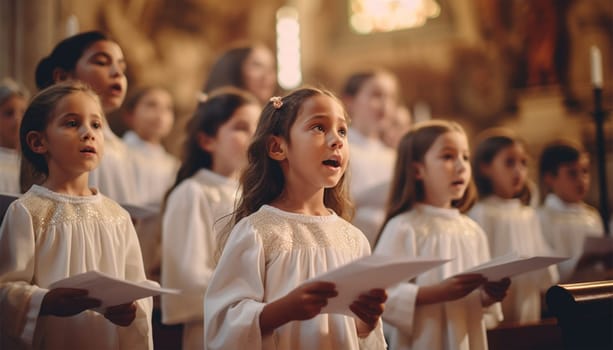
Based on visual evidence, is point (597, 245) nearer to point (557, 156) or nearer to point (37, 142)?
point (557, 156)

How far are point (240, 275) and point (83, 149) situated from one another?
2.52 ft

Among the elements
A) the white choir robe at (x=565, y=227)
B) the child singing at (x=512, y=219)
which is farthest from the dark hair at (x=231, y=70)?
the white choir robe at (x=565, y=227)

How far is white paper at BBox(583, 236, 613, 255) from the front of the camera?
4.59 m

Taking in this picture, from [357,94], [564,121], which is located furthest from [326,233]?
[564,121]

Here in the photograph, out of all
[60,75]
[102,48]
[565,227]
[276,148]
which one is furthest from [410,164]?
[565,227]

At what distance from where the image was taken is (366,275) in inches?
84.5

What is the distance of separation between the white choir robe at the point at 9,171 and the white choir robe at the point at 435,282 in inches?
89.9

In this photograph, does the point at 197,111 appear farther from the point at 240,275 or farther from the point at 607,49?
the point at 607,49

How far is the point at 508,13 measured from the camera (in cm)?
1016

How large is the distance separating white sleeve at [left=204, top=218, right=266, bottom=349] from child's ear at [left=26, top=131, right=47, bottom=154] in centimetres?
81

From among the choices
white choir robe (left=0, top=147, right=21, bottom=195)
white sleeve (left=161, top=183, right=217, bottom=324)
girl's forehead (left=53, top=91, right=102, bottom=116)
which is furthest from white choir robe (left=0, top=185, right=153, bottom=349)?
white choir robe (left=0, top=147, right=21, bottom=195)

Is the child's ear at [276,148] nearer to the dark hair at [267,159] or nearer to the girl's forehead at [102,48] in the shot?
the dark hair at [267,159]

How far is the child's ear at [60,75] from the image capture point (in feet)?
10.9

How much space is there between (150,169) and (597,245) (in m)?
3.36
